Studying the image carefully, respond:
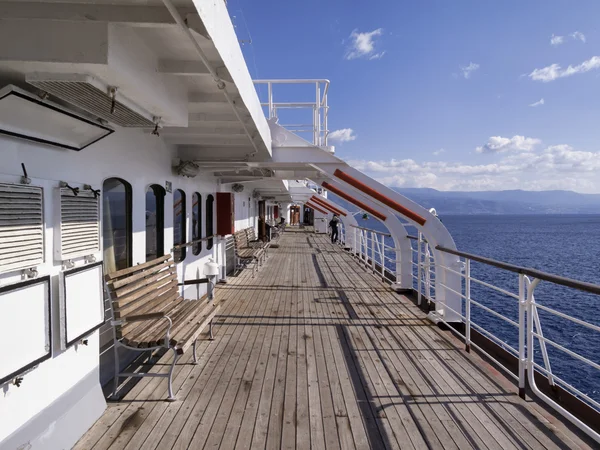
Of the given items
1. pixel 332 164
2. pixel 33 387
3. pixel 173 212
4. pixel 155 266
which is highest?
pixel 332 164

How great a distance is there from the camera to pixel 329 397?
2.60m

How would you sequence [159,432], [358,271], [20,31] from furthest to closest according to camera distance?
[358,271] → [159,432] → [20,31]

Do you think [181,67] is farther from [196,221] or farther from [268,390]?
[196,221]

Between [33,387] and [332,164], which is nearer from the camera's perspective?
[33,387]

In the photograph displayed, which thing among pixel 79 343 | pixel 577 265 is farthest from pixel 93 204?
pixel 577 265

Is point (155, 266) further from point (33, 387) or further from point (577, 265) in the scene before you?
point (577, 265)

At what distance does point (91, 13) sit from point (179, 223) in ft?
11.5

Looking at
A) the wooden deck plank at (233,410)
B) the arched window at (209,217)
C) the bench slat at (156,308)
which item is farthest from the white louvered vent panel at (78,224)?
the arched window at (209,217)

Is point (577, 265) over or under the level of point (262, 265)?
under

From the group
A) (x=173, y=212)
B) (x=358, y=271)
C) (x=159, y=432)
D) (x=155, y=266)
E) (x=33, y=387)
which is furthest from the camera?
(x=358, y=271)

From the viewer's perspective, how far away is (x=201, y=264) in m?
5.66

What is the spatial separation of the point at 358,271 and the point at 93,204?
240 inches

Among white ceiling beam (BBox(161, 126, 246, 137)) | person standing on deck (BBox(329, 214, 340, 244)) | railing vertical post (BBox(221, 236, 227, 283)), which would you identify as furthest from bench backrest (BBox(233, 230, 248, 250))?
person standing on deck (BBox(329, 214, 340, 244))

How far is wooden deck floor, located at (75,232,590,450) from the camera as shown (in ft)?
7.02
